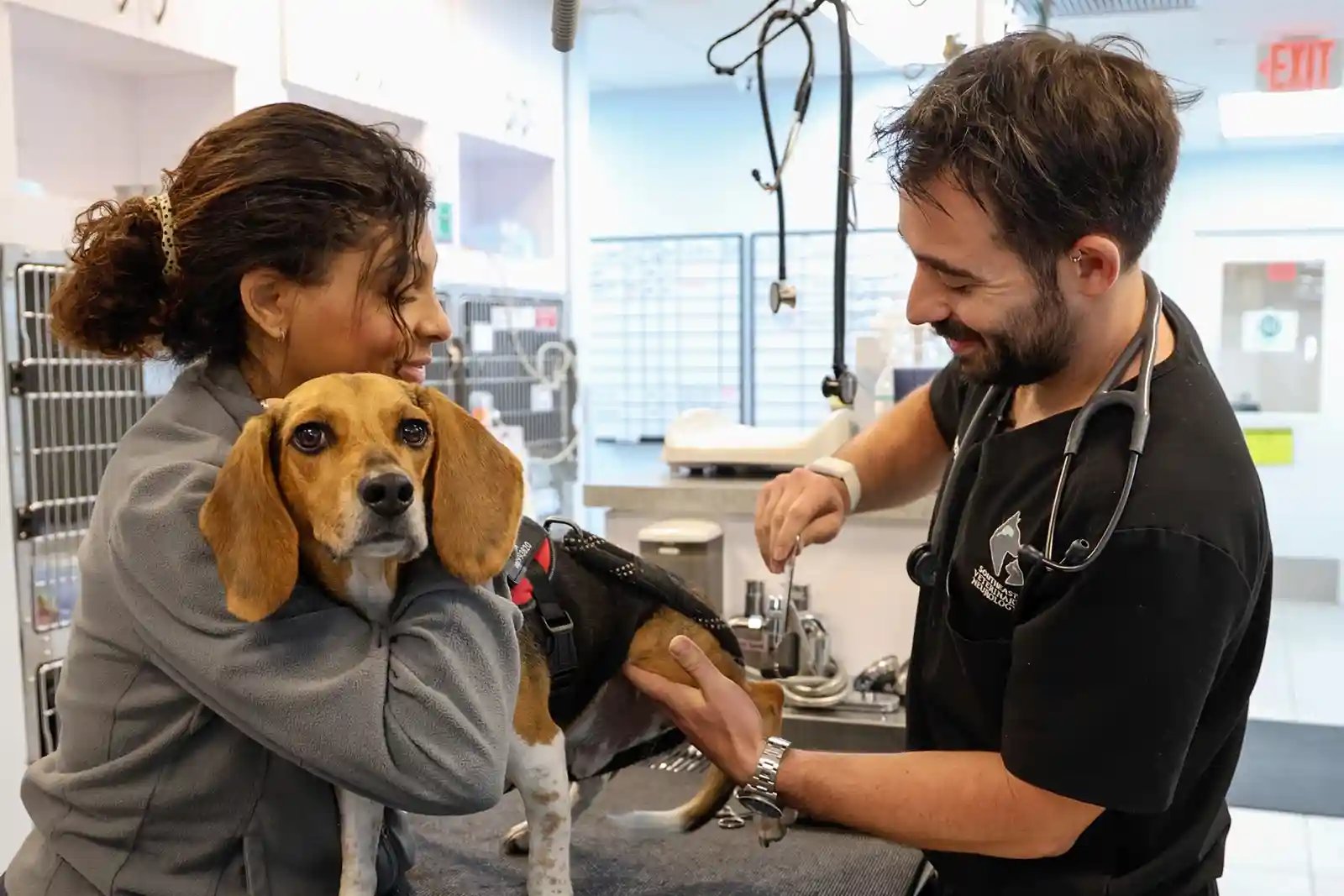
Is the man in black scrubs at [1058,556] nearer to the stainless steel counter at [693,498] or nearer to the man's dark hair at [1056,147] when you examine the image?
the man's dark hair at [1056,147]

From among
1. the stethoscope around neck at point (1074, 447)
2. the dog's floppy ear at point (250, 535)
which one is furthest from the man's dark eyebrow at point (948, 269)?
the dog's floppy ear at point (250, 535)

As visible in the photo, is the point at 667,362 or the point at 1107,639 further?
the point at 667,362

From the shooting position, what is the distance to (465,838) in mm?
1515

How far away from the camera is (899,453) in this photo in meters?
1.67

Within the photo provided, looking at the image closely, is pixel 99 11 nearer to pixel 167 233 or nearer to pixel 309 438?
pixel 167 233

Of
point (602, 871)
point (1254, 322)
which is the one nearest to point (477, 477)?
point (602, 871)

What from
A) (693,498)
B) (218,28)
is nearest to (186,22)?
(218,28)

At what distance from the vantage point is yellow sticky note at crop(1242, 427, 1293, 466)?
22.1ft

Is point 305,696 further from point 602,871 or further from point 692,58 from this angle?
point 692,58

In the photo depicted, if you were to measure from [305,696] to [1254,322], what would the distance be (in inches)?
280

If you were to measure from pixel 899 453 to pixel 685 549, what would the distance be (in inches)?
27.3

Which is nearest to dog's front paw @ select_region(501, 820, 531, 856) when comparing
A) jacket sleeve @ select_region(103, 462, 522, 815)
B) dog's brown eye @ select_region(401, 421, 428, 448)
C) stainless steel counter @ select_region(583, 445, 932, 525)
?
jacket sleeve @ select_region(103, 462, 522, 815)

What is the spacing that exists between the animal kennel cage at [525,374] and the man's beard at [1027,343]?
2.82 m

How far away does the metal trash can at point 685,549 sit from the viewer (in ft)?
7.41
